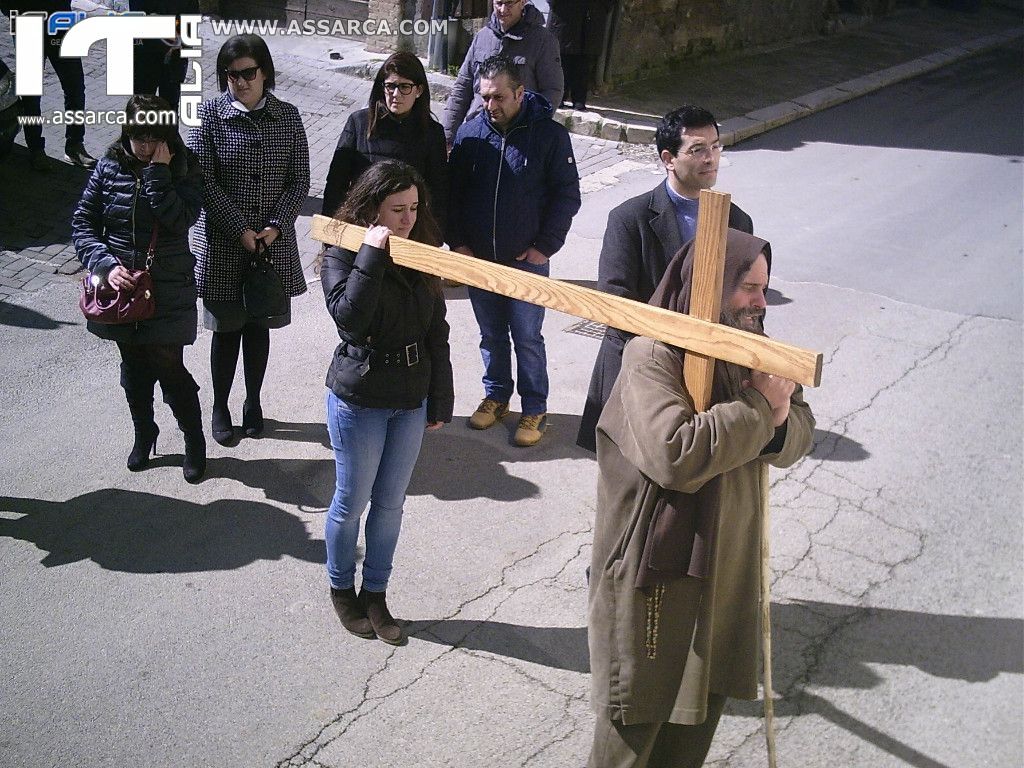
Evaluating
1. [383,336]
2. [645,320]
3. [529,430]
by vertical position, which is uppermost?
[645,320]

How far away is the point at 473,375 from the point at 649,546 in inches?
144

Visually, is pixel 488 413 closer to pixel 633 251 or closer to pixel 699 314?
pixel 633 251

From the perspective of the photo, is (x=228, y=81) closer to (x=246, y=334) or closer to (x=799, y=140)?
(x=246, y=334)

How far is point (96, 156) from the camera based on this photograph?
31.0 feet

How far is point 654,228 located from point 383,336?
120 cm

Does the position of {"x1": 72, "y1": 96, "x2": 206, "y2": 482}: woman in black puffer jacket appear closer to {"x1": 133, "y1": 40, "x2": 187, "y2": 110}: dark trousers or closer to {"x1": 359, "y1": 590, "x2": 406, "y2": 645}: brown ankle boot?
{"x1": 359, "y1": 590, "x2": 406, "y2": 645}: brown ankle boot

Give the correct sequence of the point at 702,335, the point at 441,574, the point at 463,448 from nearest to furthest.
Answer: the point at 702,335
the point at 441,574
the point at 463,448

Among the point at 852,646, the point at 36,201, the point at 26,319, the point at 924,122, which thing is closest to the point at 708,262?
the point at 852,646

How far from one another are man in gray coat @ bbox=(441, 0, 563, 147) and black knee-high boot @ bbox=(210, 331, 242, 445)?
2337 millimetres

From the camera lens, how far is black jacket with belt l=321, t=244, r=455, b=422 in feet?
12.7

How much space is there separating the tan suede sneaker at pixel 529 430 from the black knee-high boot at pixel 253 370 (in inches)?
53.8

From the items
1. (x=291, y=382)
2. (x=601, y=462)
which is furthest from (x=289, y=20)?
(x=601, y=462)

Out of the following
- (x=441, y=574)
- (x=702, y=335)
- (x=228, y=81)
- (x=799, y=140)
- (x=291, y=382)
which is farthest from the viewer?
(x=799, y=140)

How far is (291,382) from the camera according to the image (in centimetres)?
630
